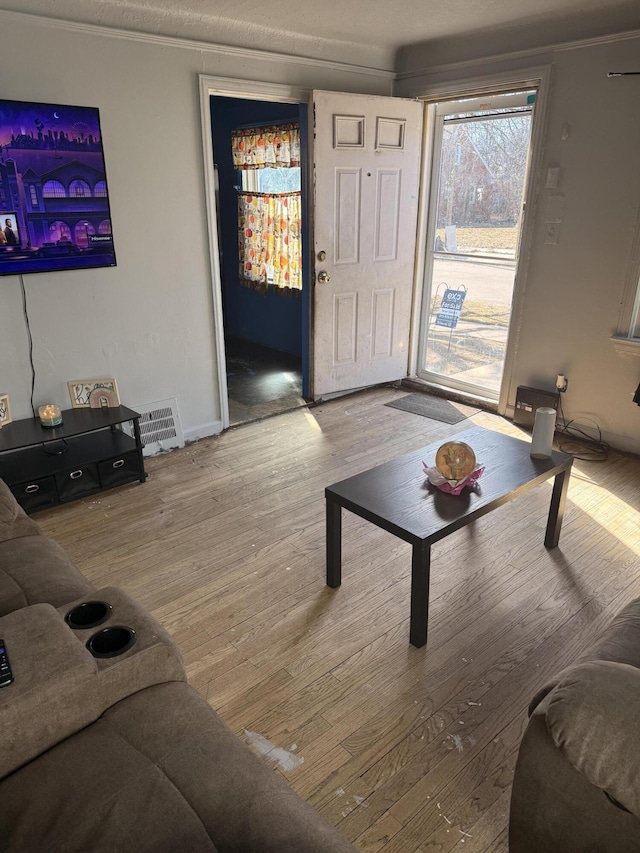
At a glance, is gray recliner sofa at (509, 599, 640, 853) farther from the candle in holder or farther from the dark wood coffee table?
the candle in holder

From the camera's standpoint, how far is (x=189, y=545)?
276 cm

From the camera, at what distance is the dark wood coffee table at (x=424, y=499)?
2055 millimetres

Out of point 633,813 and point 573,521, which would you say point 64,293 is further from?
point 633,813

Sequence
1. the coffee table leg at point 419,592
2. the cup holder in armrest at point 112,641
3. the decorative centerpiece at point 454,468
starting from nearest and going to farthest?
the cup holder in armrest at point 112,641 < the coffee table leg at point 419,592 < the decorative centerpiece at point 454,468

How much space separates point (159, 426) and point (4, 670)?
8.42 feet

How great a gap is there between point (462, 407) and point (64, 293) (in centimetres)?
283

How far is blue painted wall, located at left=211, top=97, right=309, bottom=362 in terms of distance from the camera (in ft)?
16.9

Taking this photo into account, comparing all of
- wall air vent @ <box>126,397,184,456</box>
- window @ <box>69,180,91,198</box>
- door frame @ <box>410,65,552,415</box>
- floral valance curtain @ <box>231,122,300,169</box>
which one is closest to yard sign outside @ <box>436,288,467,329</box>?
door frame @ <box>410,65,552,415</box>

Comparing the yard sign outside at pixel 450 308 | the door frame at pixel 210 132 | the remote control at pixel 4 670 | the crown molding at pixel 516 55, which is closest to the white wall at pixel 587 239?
the crown molding at pixel 516 55

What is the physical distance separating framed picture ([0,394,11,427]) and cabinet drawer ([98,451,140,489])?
52cm

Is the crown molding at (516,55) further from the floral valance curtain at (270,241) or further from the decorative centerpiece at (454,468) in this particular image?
the decorative centerpiece at (454,468)

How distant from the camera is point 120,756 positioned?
Result: 46.2 inches

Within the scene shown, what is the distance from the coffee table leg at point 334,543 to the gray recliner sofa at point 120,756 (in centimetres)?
100

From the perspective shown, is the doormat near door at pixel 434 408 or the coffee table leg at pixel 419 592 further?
the doormat near door at pixel 434 408
